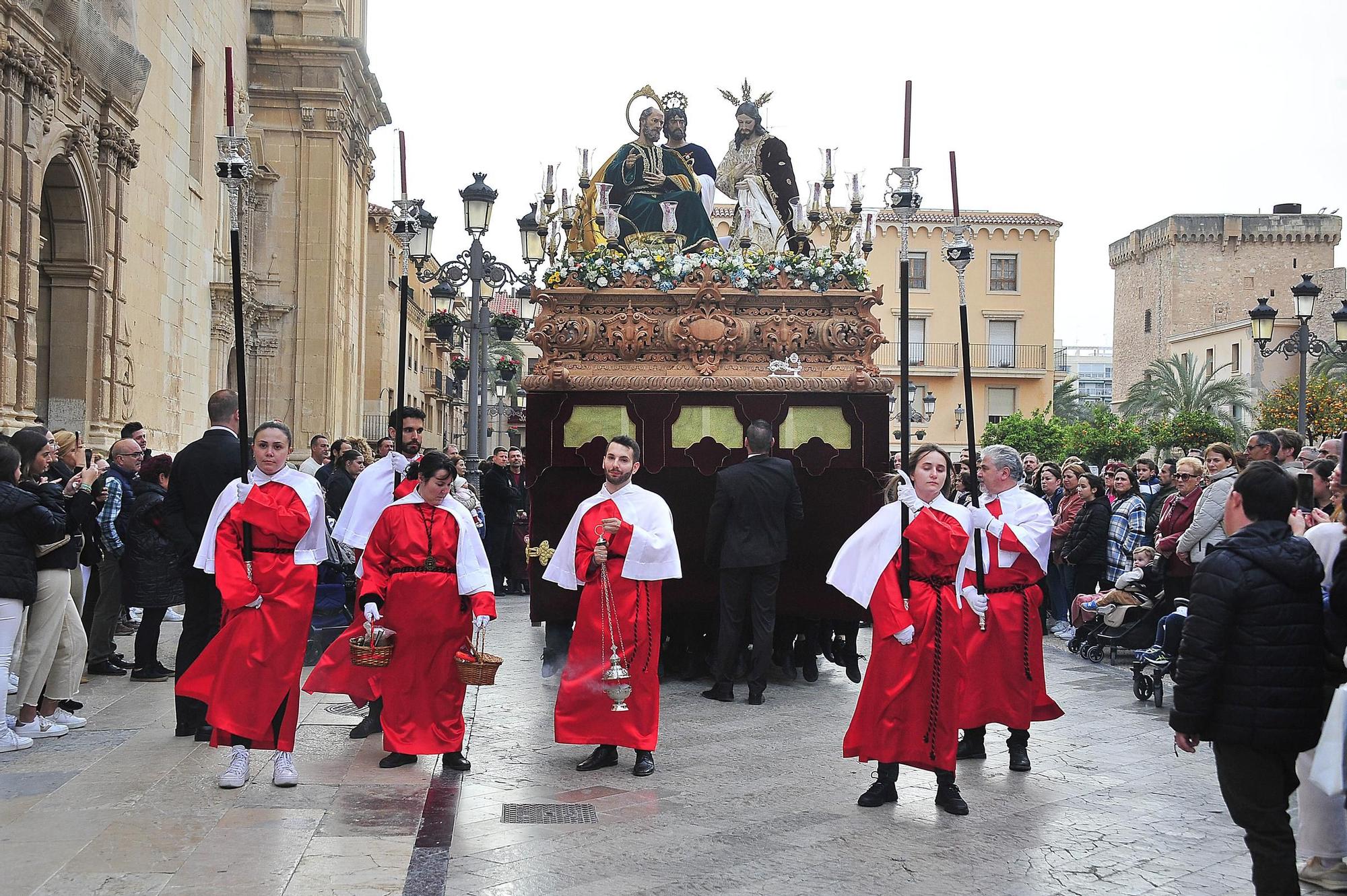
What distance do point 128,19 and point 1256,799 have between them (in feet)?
50.3

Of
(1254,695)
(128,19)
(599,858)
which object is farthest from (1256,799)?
(128,19)

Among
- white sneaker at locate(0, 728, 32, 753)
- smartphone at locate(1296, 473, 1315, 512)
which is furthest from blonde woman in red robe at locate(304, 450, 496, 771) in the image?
smartphone at locate(1296, 473, 1315, 512)

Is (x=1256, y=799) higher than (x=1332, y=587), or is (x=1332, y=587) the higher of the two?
(x=1332, y=587)

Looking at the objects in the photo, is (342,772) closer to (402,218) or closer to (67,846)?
(67,846)

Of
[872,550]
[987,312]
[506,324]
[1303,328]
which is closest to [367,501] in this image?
[872,550]

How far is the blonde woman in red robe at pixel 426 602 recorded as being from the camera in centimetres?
689

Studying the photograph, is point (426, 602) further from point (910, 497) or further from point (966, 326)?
point (966, 326)

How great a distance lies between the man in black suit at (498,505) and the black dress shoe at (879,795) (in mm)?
10536

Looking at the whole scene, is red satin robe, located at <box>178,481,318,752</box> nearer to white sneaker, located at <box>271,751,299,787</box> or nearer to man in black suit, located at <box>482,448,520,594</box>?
white sneaker, located at <box>271,751,299,787</box>

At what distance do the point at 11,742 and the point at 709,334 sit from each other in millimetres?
5450

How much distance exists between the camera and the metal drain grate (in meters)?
6.09

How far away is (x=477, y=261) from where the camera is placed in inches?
616

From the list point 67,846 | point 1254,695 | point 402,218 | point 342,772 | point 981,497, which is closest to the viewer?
point 1254,695

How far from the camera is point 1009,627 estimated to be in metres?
7.39
